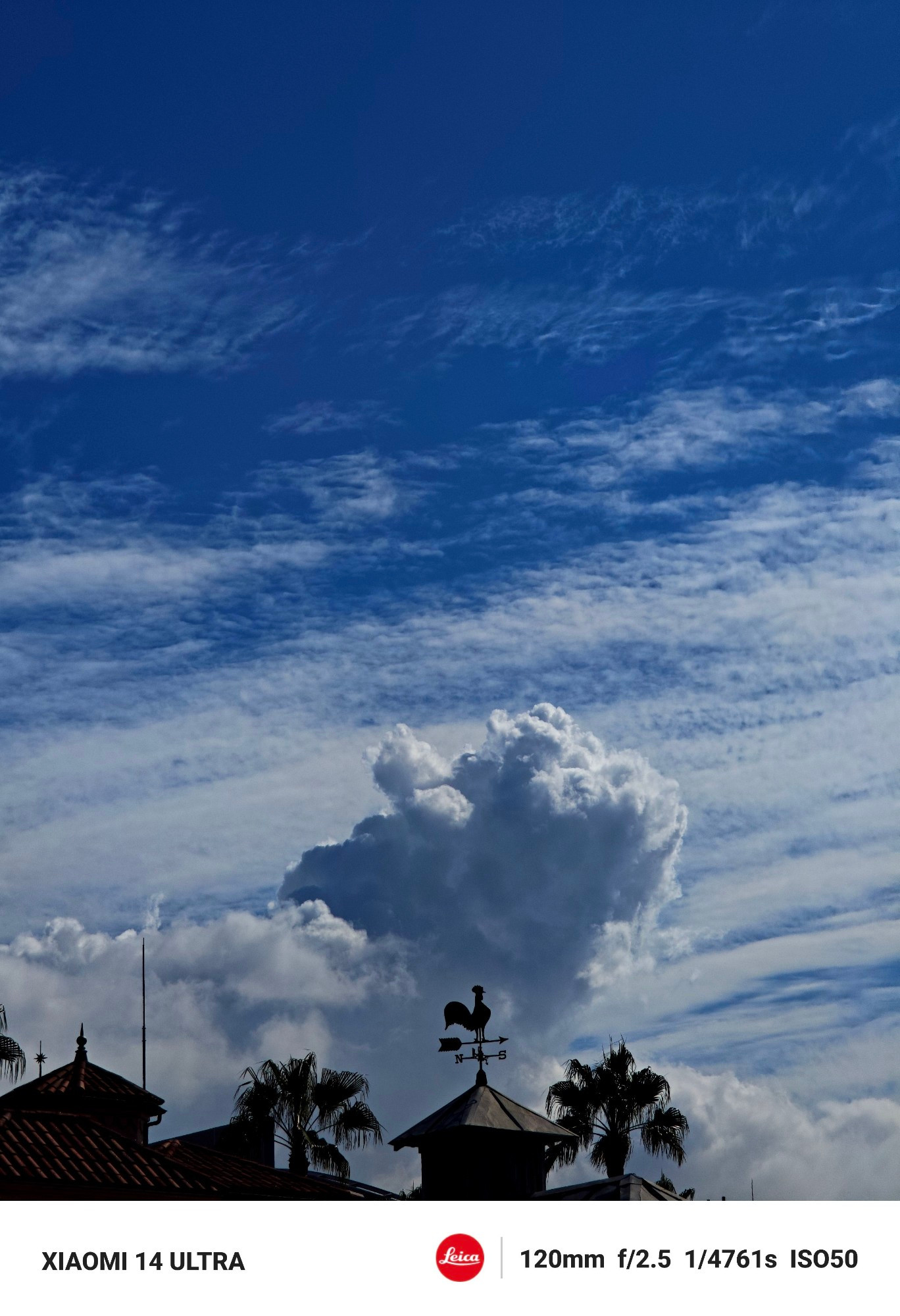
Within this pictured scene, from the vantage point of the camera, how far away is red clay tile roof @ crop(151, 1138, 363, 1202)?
28312 millimetres

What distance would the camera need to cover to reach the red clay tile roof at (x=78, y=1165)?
864 inches

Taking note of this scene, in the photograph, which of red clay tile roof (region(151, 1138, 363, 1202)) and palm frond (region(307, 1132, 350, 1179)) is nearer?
red clay tile roof (region(151, 1138, 363, 1202))

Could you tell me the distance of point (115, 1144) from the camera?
2408 cm

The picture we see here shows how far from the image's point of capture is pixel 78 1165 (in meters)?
22.8

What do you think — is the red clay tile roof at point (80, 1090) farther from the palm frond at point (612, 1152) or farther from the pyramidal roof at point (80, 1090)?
the palm frond at point (612, 1152)

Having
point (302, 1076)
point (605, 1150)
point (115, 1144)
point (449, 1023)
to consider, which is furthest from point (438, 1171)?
point (605, 1150)
